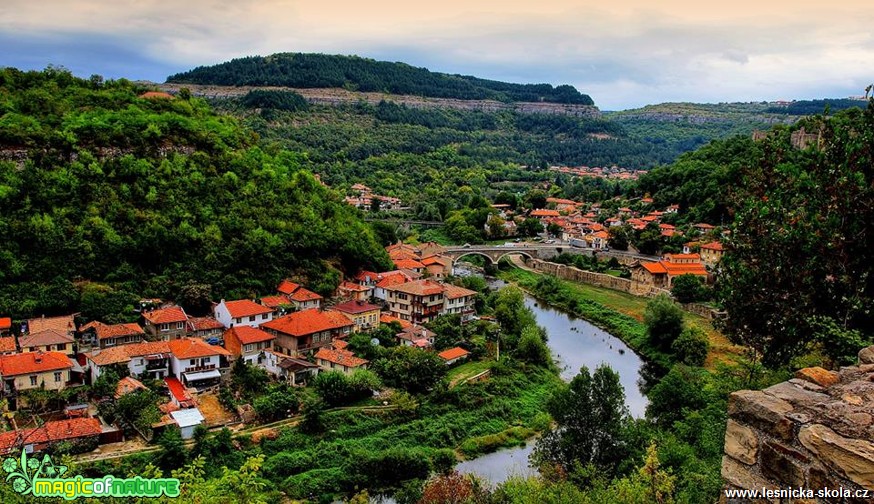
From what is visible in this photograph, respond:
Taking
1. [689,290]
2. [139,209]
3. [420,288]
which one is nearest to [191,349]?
[139,209]

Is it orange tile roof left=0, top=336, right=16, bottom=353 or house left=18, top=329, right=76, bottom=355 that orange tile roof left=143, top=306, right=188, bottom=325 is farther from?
orange tile roof left=0, top=336, right=16, bottom=353

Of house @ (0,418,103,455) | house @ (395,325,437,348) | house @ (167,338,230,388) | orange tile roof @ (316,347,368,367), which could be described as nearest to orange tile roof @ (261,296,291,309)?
orange tile roof @ (316,347,368,367)

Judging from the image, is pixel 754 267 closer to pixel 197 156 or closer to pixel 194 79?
pixel 197 156

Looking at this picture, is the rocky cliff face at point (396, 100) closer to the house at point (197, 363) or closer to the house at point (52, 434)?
the house at point (197, 363)

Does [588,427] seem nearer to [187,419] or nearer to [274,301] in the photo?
[187,419]

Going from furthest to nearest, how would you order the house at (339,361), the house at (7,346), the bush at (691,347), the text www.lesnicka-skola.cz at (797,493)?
the bush at (691,347)
the house at (339,361)
the house at (7,346)
the text www.lesnicka-skola.cz at (797,493)

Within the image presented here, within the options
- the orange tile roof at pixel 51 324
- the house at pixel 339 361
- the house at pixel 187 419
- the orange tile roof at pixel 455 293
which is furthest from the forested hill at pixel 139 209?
the house at pixel 187 419
